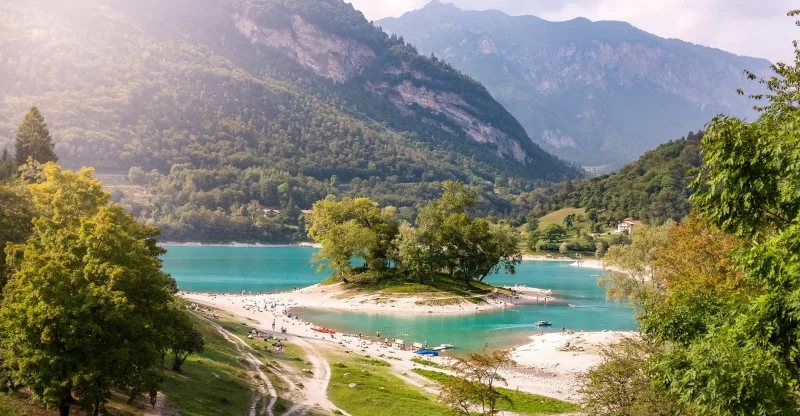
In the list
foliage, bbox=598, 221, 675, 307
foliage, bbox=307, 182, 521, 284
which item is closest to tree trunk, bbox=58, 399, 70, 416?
foliage, bbox=598, 221, 675, 307

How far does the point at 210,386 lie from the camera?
34250 millimetres

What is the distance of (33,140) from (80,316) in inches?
2152

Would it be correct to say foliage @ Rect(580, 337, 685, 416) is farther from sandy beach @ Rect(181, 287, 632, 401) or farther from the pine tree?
the pine tree

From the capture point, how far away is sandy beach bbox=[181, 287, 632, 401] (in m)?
47.0

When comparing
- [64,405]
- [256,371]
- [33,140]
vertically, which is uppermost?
[33,140]

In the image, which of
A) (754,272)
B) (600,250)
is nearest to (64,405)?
(754,272)

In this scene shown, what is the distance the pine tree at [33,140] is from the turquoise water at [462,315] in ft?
132

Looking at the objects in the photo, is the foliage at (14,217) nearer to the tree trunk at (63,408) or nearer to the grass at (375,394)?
the tree trunk at (63,408)

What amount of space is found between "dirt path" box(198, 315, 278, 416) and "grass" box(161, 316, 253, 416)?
2.73 feet

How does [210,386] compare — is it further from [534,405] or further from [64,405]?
[534,405]

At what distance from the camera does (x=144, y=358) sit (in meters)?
22.7

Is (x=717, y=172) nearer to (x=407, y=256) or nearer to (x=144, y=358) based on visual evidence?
(x=144, y=358)

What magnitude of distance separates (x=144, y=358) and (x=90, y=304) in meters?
3.20

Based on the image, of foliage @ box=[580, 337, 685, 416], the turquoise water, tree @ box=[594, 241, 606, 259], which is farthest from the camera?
tree @ box=[594, 241, 606, 259]
